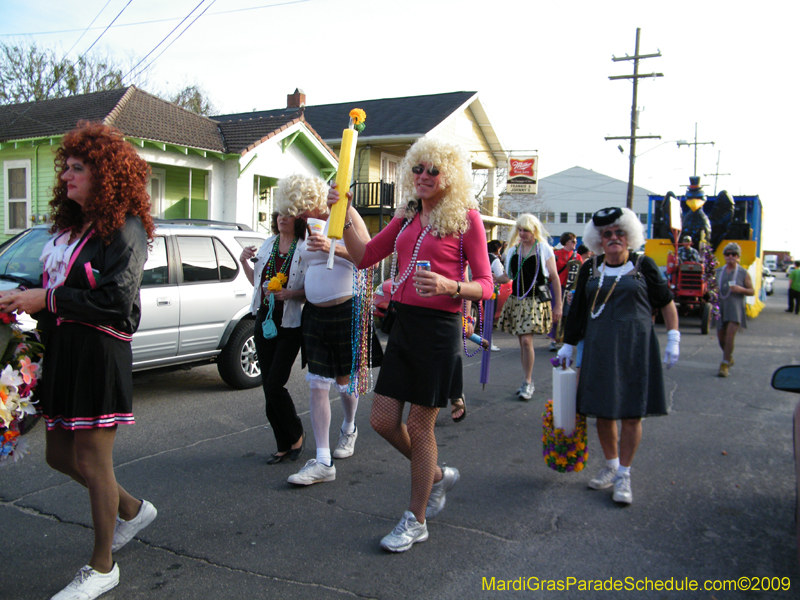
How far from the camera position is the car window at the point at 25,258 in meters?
5.48

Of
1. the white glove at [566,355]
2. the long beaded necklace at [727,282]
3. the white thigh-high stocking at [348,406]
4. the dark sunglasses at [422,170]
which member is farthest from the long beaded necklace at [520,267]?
the dark sunglasses at [422,170]

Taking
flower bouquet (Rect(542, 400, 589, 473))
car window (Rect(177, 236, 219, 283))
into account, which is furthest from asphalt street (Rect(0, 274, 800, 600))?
car window (Rect(177, 236, 219, 283))

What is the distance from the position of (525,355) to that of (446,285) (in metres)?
4.08

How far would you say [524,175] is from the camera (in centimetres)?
2789

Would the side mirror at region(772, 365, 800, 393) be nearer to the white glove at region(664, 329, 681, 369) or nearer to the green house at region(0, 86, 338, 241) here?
the white glove at region(664, 329, 681, 369)

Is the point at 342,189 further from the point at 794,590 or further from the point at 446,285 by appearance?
the point at 794,590

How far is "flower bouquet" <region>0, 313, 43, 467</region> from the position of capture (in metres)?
2.47

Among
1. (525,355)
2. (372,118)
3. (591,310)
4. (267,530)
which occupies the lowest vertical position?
(267,530)

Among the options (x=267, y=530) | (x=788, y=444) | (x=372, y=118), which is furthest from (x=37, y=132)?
(x=788, y=444)

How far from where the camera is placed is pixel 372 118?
25.4 meters

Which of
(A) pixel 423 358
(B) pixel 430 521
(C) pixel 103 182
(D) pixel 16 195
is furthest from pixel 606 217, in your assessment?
(D) pixel 16 195

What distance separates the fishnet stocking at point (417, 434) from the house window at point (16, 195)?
633 inches

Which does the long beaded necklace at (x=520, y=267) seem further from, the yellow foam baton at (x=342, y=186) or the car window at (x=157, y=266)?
the yellow foam baton at (x=342, y=186)

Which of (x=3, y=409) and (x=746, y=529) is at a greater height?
(x=3, y=409)
